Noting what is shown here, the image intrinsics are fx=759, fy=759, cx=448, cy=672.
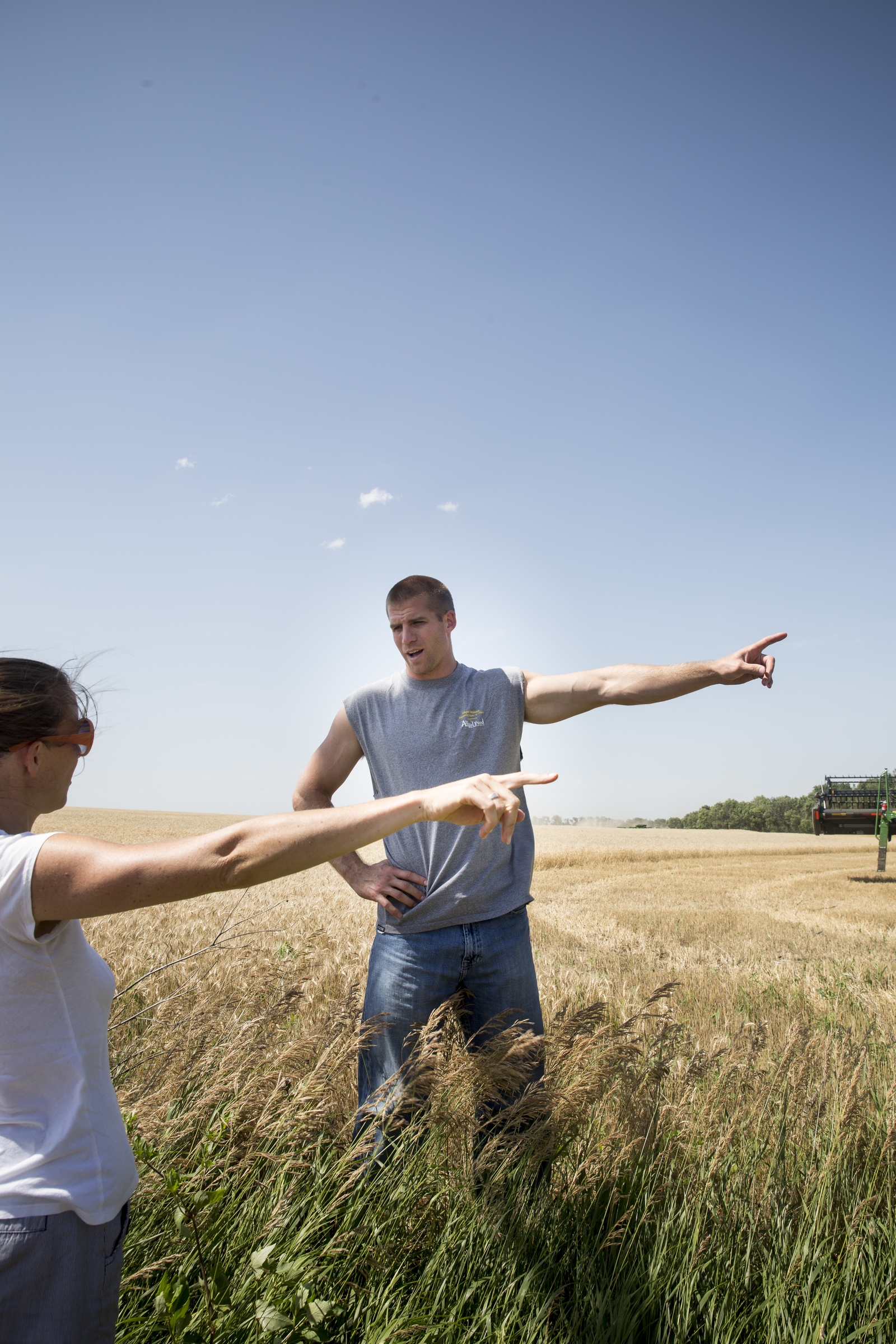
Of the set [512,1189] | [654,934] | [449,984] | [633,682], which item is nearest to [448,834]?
[449,984]

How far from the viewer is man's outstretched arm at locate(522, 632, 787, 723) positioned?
3172 millimetres

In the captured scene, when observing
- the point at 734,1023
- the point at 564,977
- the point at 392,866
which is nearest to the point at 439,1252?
the point at 392,866

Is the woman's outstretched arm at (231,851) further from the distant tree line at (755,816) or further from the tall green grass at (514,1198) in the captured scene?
the distant tree line at (755,816)

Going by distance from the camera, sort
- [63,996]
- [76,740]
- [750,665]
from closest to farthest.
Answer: [63,996]
[76,740]
[750,665]

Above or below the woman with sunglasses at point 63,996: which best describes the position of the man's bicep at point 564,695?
above

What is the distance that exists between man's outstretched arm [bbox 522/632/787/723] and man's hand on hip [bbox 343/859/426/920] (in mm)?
938

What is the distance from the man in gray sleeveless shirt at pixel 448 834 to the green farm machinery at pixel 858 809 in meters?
20.3

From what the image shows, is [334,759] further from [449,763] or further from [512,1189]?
[512,1189]

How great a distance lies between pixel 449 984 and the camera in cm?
322

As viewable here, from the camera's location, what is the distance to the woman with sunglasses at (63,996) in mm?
1357

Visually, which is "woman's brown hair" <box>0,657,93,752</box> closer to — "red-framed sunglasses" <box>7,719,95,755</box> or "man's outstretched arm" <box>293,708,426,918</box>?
"red-framed sunglasses" <box>7,719,95,755</box>

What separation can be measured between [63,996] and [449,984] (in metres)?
2.05

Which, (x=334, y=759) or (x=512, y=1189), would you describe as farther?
(x=334, y=759)

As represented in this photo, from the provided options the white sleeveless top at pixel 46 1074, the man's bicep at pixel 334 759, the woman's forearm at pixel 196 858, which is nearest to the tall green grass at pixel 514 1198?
the white sleeveless top at pixel 46 1074
